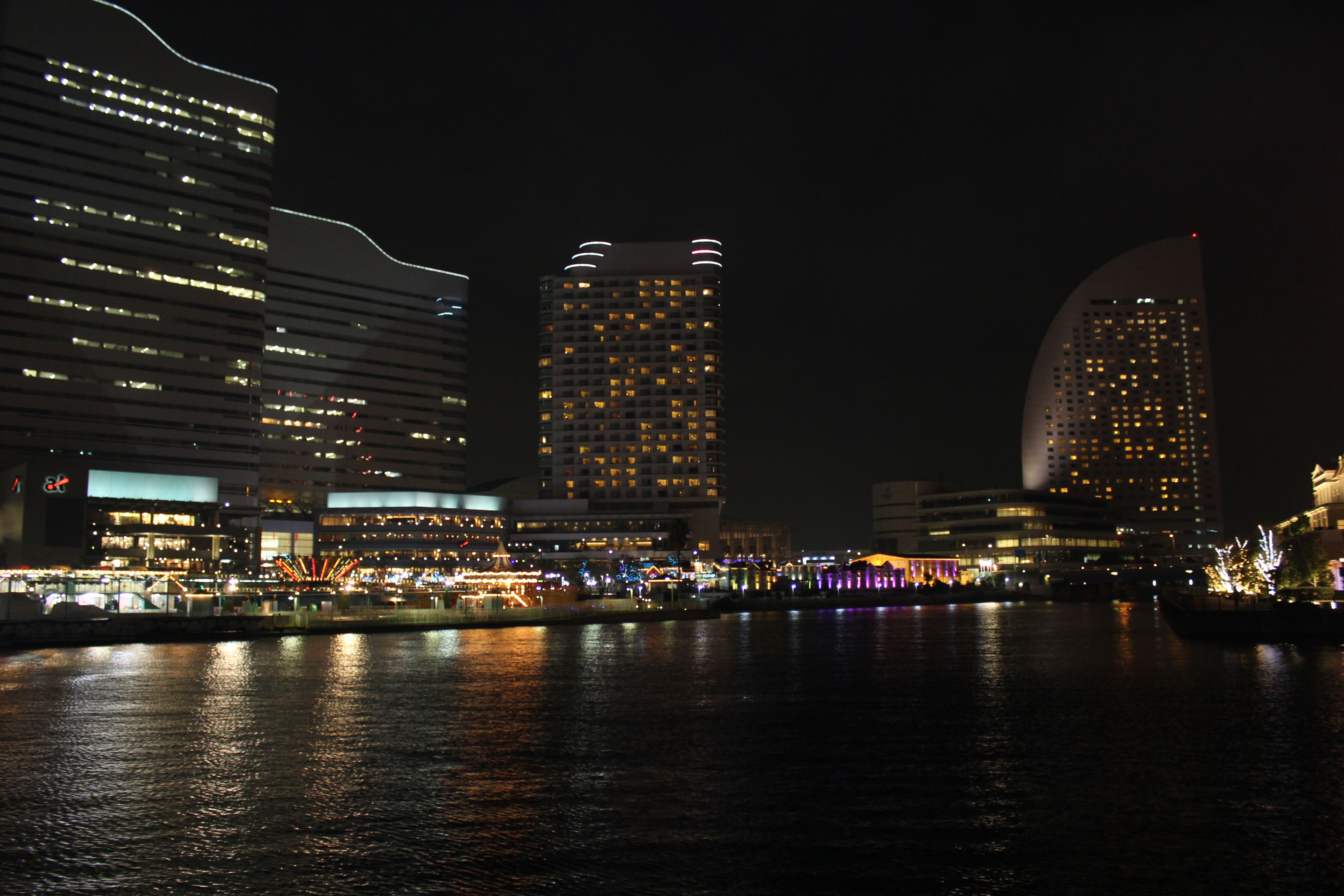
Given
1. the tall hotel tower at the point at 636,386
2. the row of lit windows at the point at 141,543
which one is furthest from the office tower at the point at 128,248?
the tall hotel tower at the point at 636,386

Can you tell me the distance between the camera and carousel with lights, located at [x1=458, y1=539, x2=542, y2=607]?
11506 cm

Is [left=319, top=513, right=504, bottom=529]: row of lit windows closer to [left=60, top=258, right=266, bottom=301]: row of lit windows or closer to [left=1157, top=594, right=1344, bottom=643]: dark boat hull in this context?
[left=60, top=258, right=266, bottom=301]: row of lit windows

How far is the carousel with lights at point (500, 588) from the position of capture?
11506 cm

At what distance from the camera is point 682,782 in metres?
23.5

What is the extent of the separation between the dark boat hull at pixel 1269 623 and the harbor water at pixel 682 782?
56.6 feet

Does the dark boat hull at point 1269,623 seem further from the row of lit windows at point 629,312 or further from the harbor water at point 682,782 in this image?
the row of lit windows at point 629,312

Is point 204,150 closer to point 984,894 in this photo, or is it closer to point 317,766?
point 317,766

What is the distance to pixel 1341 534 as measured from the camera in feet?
329

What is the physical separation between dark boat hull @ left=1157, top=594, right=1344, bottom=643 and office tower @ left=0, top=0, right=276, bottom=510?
133 m

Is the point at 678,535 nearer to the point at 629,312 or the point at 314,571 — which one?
the point at 629,312

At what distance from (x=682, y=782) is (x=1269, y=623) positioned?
58.1 m

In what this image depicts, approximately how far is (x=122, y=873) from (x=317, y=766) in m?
8.79

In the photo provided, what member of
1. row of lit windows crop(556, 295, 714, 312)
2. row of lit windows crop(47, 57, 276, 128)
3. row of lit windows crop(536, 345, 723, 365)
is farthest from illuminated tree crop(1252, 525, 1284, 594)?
row of lit windows crop(47, 57, 276, 128)

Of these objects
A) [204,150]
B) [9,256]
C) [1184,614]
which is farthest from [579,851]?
[204,150]
